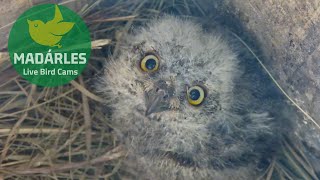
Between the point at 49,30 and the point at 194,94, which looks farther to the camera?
the point at 49,30

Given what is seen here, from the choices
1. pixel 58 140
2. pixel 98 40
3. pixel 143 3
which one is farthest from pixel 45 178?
pixel 143 3

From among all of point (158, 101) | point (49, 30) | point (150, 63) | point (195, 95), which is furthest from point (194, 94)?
point (49, 30)

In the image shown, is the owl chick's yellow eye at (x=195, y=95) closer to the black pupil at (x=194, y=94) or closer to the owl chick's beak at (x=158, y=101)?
the black pupil at (x=194, y=94)

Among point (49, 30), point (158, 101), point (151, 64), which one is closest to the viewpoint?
point (158, 101)

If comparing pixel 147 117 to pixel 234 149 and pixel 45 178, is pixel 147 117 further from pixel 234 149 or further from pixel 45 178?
pixel 45 178

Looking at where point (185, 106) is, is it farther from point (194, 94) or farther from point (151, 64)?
point (151, 64)

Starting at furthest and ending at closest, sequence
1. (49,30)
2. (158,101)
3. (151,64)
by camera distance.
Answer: (49,30) → (151,64) → (158,101)

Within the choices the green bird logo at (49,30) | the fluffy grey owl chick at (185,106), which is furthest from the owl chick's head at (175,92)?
the green bird logo at (49,30)

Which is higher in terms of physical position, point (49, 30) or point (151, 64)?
point (49, 30)
